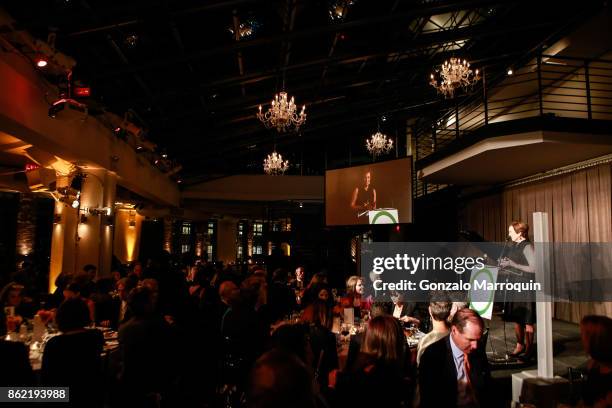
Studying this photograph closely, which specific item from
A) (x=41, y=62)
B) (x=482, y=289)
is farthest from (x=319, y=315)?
(x=41, y=62)

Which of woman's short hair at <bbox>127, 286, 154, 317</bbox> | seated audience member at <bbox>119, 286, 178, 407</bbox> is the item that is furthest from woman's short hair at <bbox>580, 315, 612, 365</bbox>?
woman's short hair at <bbox>127, 286, 154, 317</bbox>

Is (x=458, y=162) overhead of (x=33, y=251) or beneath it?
overhead

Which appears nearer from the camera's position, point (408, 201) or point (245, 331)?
point (245, 331)

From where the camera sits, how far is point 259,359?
147cm

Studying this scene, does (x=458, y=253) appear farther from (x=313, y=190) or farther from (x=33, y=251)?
(x=33, y=251)

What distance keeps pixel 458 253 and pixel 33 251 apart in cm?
1277

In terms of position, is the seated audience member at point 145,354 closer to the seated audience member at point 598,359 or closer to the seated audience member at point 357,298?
the seated audience member at point 598,359

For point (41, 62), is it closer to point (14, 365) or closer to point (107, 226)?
point (14, 365)

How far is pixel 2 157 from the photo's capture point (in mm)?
7887

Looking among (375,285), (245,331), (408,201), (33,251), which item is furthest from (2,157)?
(408,201)

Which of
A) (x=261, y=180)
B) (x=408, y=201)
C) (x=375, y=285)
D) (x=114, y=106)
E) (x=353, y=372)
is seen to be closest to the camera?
(x=353, y=372)

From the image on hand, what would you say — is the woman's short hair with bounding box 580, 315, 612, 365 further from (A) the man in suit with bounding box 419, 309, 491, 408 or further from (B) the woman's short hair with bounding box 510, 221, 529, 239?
(B) the woman's short hair with bounding box 510, 221, 529, 239

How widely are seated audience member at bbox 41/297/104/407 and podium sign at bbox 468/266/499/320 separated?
4.21 meters

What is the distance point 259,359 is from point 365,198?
800 centimetres
